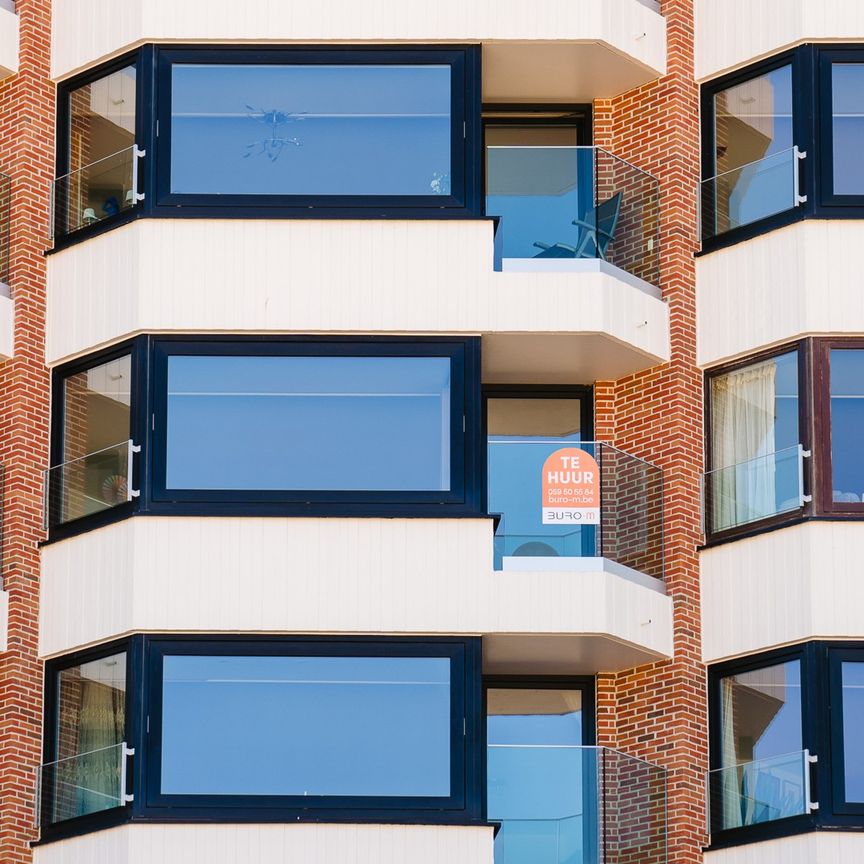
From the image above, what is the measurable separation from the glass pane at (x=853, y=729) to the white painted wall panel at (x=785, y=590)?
400 mm

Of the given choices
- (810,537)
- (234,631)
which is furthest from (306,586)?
(810,537)

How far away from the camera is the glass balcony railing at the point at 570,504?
2992cm

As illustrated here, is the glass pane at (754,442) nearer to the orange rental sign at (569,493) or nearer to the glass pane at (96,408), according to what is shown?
the orange rental sign at (569,493)

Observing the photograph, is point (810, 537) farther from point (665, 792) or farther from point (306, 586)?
point (306, 586)

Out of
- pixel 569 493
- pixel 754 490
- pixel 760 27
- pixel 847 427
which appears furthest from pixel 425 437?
pixel 760 27

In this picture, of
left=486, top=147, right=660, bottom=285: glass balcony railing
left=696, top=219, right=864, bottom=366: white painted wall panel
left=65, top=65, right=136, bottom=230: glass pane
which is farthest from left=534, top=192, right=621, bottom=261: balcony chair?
left=65, top=65, right=136, bottom=230: glass pane

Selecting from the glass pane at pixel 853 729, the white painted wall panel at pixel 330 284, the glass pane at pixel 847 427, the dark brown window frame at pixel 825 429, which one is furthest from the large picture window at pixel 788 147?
the glass pane at pixel 853 729

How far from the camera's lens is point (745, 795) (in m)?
29.4

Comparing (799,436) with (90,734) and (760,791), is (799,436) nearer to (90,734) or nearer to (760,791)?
(760,791)

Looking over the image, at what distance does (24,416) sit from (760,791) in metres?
8.78

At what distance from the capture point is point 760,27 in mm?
31500

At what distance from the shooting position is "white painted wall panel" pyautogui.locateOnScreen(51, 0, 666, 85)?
30969mm

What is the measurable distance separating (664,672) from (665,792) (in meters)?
1.38

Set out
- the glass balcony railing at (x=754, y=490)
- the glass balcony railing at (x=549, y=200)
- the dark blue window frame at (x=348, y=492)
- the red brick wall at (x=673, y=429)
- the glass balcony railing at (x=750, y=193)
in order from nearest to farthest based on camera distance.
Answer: the dark blue window frame at (x=348, y=492)
the glass balcony railing at (x=754, y=490)
the red brick wall at (x=673, y=429)
the glass balcony railing at (x=750, y=193)
the glass balcony railing at (x=549, y=200)
